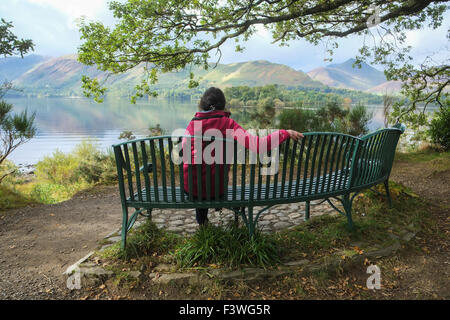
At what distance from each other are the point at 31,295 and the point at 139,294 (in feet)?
3.19

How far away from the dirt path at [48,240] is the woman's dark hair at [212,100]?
197 cm

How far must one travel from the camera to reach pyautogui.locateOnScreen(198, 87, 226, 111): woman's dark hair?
279 cm

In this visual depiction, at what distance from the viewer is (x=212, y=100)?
110 inches

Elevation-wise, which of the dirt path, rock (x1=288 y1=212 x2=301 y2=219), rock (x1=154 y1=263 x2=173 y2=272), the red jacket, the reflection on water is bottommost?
the reflection on water

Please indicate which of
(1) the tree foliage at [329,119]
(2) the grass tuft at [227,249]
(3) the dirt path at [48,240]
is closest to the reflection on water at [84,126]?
(2) the grass tuft at [227,249]

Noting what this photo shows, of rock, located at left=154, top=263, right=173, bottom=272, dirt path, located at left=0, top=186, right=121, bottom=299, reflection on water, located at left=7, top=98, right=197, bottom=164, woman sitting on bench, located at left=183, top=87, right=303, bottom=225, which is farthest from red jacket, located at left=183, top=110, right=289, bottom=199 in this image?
dirt path, located at left=0, top=186, right=121, bottom=299

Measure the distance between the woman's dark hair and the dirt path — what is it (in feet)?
6.45

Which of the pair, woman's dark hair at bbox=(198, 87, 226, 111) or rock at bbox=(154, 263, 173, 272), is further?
woman's dark hair at bbox=(198, 87, 226, 111)

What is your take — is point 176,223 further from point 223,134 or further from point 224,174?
point 223,134

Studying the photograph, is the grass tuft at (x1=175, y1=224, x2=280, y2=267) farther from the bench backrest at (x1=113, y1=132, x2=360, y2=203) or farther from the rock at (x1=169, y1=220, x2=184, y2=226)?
the rock at (x1=169, y1=220, x2=184, y2=226)

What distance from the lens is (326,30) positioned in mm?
8719

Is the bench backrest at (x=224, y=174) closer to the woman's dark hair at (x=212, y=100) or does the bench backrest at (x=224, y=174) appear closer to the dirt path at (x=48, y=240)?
the woman's dark hair at (x=212, y=100)

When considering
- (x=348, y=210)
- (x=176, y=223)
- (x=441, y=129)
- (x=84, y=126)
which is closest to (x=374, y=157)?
Result: (x=348, y=210)
